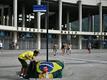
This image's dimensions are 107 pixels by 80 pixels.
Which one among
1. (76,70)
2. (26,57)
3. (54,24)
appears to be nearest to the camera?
(26,57)

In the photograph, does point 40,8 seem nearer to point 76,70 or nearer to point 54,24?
point 76,70

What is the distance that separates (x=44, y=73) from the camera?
13.5m

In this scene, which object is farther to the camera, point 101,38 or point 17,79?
point 101,38

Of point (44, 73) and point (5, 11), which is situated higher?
point (5, 11)

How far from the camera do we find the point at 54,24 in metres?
84.9

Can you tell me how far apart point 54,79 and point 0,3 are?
59834 millimetres

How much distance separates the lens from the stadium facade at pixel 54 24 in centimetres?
6769

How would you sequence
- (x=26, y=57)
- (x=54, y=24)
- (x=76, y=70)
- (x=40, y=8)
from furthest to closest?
(x=54, y=24) < (x=76, y=70) < (x=40, y=8) < (x=26, y=57)

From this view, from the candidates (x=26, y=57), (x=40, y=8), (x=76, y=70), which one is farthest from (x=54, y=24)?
(x=26, y=57)

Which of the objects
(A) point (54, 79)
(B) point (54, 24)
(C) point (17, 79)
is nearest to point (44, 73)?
(A) point (54, 79)

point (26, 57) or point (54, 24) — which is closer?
point (26, 57)


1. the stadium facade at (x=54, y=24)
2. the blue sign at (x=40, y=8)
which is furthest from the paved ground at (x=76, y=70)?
the stadium facade at (x=54, y=24)

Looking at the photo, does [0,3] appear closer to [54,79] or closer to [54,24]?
[54,24]

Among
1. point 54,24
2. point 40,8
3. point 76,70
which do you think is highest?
point 54,24
